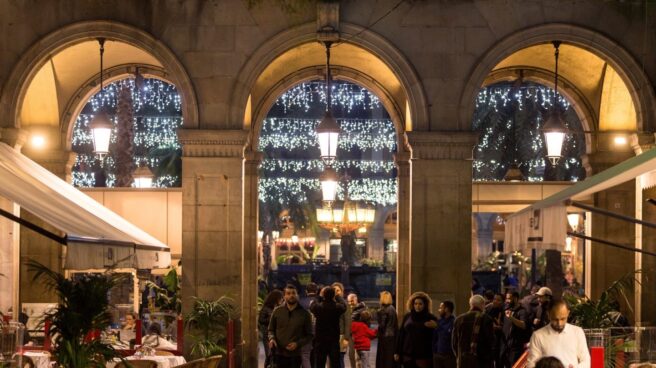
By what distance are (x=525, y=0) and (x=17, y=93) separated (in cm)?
779

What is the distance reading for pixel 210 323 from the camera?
20281 millimetres

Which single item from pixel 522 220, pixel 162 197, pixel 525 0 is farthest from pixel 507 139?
pixel 522 220

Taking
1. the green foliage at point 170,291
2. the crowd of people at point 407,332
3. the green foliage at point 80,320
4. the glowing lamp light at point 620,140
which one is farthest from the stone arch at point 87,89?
the green foliage at point 80,320

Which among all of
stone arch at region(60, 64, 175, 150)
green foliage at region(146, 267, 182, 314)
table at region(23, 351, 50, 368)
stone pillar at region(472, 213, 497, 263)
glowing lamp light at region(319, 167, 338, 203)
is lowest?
table at region(23, 351, 50, 368)

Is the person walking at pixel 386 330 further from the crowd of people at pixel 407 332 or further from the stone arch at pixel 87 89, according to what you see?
the stone arch at pixel 87 89

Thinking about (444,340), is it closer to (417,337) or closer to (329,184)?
(417,337)

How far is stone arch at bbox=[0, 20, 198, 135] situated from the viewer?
20.6 meters

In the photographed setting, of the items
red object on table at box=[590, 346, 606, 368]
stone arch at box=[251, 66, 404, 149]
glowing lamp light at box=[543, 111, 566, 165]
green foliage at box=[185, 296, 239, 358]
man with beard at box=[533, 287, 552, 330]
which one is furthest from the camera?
stone arch at box=[251, 66, 404, 149]

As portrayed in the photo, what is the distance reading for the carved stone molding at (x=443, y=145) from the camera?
68.1 feet

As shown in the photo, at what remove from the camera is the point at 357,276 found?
38.8 metres

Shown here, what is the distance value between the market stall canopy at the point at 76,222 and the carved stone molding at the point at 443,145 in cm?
545

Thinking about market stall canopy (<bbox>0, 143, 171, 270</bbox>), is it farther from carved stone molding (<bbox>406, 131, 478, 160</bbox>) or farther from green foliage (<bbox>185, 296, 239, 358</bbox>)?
carved stone molding (<bbox>406, 131, 478, 160</bbox>)

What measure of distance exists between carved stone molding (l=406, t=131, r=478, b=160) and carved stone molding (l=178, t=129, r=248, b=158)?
2.60 meters

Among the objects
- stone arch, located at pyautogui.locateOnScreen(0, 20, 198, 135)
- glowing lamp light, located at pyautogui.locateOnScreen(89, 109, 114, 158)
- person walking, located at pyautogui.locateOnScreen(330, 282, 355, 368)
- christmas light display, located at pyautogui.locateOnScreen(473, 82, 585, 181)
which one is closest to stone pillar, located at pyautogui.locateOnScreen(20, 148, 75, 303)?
glowing lamp light, located at pyautogui.locateOnScreen(89, 109, 114, 158)
